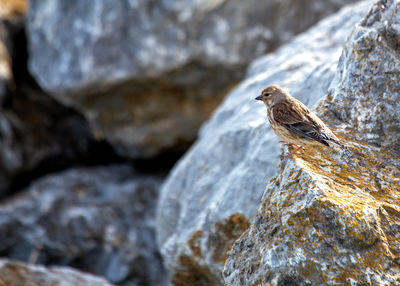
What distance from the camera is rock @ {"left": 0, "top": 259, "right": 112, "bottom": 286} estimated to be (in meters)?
6.60

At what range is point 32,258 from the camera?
10.2 metres

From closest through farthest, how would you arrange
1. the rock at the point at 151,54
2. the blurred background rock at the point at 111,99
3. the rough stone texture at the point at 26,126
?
the blurred background rock at the point at 111,99
the rock at the point at 151,54
the rough stone texture at the point at 26,126

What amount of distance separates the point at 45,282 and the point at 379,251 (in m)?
4.87

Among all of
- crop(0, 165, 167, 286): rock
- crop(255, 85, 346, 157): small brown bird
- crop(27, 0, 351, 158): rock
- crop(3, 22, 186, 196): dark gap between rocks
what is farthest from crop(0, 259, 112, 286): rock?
crop(3, 22, 186, 196): dark gap between rocks

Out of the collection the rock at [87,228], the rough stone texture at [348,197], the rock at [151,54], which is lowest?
the rock at [87,228]

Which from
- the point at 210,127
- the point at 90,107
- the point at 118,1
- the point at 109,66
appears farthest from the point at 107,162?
the point at 210,127

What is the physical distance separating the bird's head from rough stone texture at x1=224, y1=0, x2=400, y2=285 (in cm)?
72

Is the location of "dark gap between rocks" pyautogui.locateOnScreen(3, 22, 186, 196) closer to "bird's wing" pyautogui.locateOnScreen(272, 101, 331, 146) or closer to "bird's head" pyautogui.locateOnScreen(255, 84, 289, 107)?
"bird's head" pyautogui.locateOnScreen(255, 84, 289, 107)

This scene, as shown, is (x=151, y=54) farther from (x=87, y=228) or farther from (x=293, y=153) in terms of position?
(x=293, y=153)

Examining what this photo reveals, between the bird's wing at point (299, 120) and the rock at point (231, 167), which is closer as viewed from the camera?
the bird's wing at point (299, 120)

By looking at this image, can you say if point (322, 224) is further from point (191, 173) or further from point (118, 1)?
point (118, 1)

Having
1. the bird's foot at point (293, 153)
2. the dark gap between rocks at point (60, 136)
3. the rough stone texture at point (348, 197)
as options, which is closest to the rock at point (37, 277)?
the rough stone texture at point (348, 197)

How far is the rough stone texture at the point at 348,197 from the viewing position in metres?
3.49

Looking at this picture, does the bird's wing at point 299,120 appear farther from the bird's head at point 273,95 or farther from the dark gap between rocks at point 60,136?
the dark gap between rocks at point 60,136
